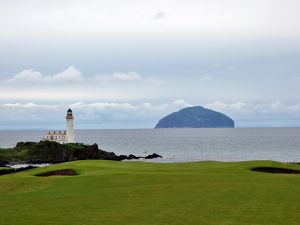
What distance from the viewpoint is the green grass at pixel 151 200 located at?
21047 millimetres

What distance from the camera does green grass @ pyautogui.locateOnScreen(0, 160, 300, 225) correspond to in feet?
69.1

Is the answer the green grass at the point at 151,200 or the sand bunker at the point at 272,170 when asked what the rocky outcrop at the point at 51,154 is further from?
the green grass at the point at 151,200

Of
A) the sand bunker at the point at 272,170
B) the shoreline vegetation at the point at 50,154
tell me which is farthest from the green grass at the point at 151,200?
the shoreline vegetation at the point at 50,154

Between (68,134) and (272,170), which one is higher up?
(68,134)

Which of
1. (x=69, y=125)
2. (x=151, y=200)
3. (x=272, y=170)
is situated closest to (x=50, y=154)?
(x=69, y=125)

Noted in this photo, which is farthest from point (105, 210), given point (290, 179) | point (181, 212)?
point (290, 179)

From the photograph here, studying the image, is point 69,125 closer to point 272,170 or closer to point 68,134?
point 68,134

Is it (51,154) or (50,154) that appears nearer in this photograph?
(50,154)

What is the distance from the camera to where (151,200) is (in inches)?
1024

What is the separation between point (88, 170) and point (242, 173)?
14438 mm

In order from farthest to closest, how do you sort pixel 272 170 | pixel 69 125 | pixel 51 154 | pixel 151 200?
1. pixel 69 125
2. pixel 51 154
3. pixel 272 170
4. pixel 151 200

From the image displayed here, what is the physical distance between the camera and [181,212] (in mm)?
22359

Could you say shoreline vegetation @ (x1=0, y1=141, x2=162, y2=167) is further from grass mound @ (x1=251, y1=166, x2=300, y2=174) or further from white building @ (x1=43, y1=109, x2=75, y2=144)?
grass mound @ (x1=251, y1=166, x2=300, y2=174)

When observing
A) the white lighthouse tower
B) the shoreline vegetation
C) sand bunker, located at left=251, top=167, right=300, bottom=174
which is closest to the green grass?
sand bunker, located at left=251, top=167, right=300, bottom=174
